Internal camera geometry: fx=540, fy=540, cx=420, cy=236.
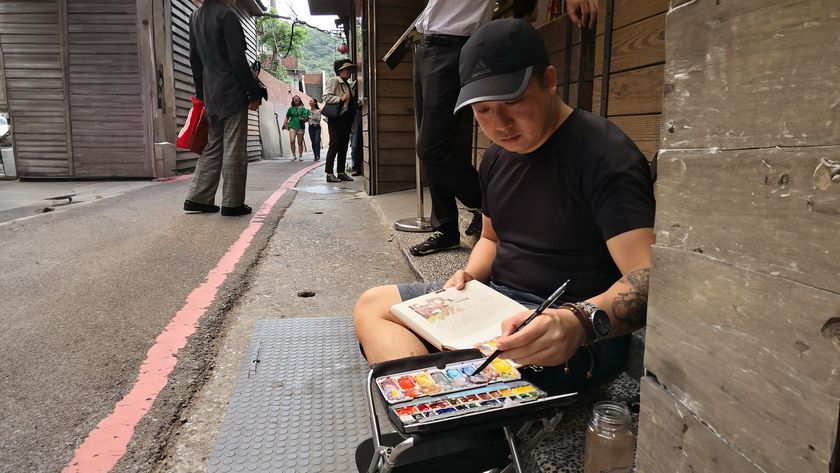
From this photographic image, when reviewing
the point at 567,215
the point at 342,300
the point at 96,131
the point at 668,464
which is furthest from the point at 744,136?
the point at 96,131

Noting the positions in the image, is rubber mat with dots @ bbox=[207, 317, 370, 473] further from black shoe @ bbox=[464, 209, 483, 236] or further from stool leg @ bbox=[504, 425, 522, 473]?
black shoe @ bbox=[464, 209, 483, 236]

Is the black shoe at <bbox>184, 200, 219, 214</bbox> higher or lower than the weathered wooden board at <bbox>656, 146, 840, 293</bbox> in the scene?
lower

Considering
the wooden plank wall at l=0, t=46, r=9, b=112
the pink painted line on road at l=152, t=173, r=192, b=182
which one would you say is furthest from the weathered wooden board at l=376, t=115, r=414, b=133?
the wooden plank wall at l=0, t=46, r=9, b=112

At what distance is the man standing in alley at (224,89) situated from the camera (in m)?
4.80

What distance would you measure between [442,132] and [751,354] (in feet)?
8.42

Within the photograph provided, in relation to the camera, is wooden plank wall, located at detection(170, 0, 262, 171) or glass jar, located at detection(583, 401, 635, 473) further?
wooden plank wall, located at detection(170, 0, 262, 171)

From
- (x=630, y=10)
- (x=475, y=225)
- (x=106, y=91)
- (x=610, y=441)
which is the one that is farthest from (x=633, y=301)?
(x=106, y=91)

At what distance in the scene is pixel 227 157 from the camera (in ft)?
16.1

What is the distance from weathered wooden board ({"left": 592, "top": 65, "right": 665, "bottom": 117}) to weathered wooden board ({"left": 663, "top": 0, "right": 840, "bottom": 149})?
1.51m

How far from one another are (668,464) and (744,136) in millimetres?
535

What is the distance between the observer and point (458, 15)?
3045mm

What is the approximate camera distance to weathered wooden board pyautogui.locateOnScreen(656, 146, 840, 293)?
60 cm

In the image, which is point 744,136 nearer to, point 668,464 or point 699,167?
point 699,167

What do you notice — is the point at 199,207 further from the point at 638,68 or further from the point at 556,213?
the point at 556,213
